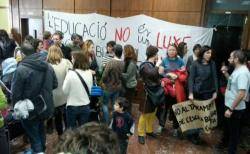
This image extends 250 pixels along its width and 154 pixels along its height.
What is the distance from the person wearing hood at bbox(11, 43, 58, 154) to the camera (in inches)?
115

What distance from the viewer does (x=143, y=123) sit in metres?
4.10

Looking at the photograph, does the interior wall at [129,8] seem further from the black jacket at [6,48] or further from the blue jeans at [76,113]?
the blue jeans at [76,113]

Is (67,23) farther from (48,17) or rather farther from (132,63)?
(132,63)

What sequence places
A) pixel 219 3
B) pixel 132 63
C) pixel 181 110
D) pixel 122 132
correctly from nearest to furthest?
pixel 122 132 < pixel 181 110 < pixel 132 63 < pixel 219 3

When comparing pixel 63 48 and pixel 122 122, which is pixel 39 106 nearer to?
pixel 122 122

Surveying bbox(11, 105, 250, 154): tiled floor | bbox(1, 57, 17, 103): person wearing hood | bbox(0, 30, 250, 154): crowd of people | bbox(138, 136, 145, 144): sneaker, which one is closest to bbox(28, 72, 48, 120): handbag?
bbox(0, 30, 250, 154): crowd of people

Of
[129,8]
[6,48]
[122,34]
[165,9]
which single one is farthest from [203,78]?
[6,48]

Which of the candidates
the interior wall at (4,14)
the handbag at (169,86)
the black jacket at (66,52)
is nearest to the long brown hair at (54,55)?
the black jacket at (66,52)

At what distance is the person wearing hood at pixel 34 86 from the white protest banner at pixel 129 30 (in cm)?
274

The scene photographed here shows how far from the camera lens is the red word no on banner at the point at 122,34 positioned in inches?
229

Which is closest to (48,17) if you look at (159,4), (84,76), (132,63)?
(159,4)

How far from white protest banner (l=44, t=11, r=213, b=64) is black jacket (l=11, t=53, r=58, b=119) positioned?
2.87m

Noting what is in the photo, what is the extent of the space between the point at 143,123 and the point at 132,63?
961mm

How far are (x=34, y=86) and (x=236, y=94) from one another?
2447mm
